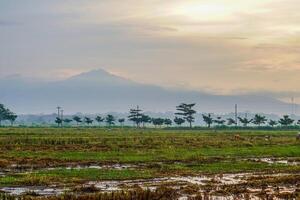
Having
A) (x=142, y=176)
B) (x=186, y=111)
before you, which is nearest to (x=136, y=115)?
(x=186, y=111)

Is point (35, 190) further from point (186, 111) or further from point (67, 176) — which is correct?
point (186, 111)

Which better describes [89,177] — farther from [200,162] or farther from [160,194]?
[200,162]

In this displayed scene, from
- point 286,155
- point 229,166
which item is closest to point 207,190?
point 229,166

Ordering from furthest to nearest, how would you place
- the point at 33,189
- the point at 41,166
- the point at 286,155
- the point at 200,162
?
the point at 286,155 → the point at 200,162 → the point at 41,166 → the point at 33,189

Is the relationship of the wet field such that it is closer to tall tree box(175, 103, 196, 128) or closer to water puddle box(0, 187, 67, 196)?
water puddle box(0, 187, 67, 196)

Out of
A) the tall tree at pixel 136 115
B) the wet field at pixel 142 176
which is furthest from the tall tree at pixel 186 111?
the wet field at pixel 142 176

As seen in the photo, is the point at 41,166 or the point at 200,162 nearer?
the point at 41,166

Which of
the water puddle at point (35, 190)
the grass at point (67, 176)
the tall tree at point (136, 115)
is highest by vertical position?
the tall tree at point (136, 115)

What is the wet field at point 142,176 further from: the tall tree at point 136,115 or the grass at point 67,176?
the tall tree at point 136,115

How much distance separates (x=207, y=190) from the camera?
24.1 metres

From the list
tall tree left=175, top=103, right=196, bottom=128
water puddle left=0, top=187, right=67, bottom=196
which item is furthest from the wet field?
tall tree left=175, top=103, right=196, bottom=128

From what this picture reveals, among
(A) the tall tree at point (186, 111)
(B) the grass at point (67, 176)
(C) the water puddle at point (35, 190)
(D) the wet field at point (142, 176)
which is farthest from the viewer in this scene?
(A) the tall tree at point (186, 111)

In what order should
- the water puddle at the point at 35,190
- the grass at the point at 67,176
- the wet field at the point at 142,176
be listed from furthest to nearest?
the grass at the point at 67,176 → the wet field at the point at 142,176 → the water puddle at the point at 35,190

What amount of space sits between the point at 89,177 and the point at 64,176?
1.45 metres
